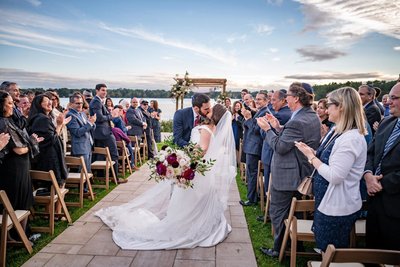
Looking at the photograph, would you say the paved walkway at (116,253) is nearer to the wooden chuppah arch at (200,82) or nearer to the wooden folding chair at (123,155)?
the wooden folding chair at (123,155)

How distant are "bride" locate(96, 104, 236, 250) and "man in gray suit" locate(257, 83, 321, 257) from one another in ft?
3.10

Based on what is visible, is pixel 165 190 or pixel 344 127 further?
pixel 165 190

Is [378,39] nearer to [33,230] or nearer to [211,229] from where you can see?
[211,229]

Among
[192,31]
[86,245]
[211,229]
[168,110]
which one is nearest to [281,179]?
[211,229]

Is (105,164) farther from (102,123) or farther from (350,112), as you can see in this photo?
(350,112)

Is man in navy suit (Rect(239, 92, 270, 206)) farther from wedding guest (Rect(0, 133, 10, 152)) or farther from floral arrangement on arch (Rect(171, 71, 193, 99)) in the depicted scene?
floral arrangement on arch (Rect(171, 71, 193, 99))

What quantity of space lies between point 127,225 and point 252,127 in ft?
9.19

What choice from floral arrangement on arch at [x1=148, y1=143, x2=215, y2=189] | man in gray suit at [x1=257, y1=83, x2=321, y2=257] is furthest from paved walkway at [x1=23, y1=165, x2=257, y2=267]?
floral arrangement on arch at [x1=148, y1=143, x2=215, y2=189]

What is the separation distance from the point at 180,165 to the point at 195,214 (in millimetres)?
800

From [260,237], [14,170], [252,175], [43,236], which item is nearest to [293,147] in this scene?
[260,237]

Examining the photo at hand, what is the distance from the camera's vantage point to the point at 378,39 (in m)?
7.61

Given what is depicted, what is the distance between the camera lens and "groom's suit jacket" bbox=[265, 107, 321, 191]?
3.11 m

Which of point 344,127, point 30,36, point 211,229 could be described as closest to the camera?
point 344,127

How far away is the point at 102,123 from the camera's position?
670 centimetres
